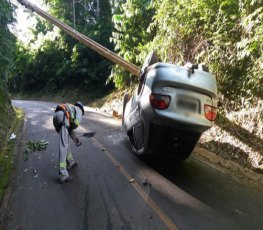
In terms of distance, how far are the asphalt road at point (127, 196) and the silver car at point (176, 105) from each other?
95 cm

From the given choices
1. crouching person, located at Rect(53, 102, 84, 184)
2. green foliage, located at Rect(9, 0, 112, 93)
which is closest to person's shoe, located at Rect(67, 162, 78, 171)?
crouching person, located at Rect(53, 102, 84, 184)

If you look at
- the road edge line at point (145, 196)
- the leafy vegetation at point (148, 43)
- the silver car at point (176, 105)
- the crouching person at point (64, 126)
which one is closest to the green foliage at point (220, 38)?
the leafy vegetation at point (148, 43)

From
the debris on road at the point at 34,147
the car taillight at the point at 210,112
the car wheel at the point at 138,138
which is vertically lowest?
the debris on road at the point at 34,147

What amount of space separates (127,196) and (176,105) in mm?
1960

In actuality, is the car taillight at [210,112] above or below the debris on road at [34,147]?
above

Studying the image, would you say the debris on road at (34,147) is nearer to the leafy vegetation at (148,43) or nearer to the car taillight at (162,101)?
the car taillight at (162,101)

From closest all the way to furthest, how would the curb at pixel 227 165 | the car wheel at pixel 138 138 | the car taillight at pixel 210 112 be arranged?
the car taillight at pixel 210 112
the curb at pixel 227 165
the car wheel at pixel 138 138

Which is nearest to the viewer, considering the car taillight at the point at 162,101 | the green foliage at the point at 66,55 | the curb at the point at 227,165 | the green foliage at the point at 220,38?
the car taillight at the point at 162,101

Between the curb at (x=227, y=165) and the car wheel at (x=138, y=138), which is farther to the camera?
the car wheel at (x=138, y=138)

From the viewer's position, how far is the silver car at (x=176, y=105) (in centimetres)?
599

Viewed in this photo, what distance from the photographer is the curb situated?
273 inches

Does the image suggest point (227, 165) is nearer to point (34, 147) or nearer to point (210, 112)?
point (210, 112)

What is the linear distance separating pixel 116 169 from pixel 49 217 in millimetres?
2492

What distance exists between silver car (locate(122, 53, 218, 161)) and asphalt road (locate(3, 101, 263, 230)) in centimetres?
95
